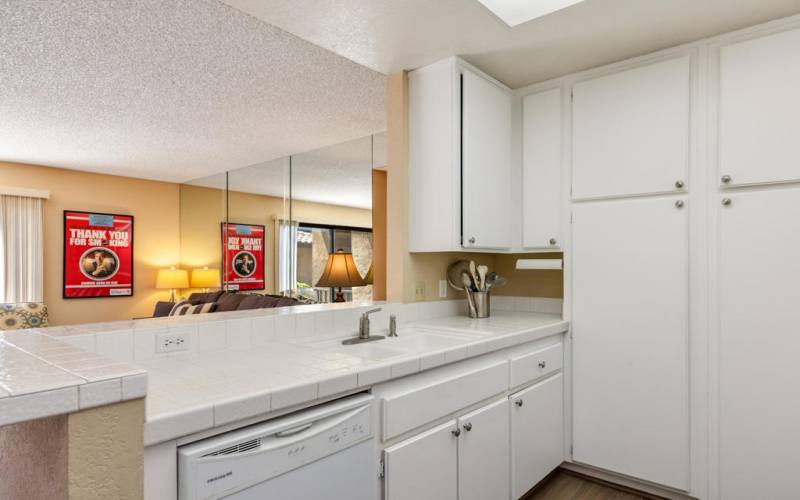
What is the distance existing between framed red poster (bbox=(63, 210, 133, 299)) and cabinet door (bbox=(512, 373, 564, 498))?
5.47 metres

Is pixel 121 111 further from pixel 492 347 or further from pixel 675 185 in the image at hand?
pixel 675 185

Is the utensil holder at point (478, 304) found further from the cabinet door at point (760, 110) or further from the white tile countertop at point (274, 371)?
the cabinet door at point (760, 110)

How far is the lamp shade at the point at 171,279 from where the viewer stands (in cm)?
587

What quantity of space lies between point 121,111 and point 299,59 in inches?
66.0

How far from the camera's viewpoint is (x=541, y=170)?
8.54 ft

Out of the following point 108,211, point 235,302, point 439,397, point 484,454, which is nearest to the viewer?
point 439,397

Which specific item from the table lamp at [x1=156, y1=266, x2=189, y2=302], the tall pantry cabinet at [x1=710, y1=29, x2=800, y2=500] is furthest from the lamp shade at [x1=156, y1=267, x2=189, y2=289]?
the tall pantry cabinet at [x1=710, y1=29, x2=800, y2=500]

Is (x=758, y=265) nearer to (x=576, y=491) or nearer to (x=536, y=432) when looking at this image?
(x=536, y=432)

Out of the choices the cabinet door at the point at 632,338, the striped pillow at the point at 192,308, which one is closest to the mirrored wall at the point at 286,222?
the striped pillow at the point at 192,308

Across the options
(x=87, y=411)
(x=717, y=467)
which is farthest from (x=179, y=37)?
(x=717, y=467)

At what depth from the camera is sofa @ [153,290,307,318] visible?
12.9 feet

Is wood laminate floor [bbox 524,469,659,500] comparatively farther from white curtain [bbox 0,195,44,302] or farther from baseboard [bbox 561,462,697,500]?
white curtain [bbox 0,195,44,302]

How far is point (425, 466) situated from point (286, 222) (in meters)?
4.12

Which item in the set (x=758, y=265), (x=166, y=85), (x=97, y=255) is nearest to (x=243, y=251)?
(x=97, y=255)
